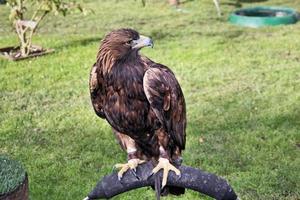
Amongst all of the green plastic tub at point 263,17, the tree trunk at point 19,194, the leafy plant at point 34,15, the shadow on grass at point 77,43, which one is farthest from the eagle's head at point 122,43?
the green plastic tub at point 263,17

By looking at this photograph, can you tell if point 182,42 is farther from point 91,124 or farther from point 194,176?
point 194,176

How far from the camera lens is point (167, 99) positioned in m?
2.48

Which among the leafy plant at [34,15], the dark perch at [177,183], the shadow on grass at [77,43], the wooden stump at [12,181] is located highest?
the dark perch at [177,183]

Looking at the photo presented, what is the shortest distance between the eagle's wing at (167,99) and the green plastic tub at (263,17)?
8.58 metres

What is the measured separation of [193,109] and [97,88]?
4.10 m

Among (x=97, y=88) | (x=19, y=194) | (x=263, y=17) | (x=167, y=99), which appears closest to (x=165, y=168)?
(x=167, y=99)

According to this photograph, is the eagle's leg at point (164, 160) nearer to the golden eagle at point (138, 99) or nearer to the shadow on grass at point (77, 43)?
the golden eagle at point (138, 99)

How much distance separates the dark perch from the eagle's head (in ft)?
1.78

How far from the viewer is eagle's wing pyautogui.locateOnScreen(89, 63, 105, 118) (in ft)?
8.23

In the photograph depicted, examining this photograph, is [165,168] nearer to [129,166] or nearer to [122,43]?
[129,166]

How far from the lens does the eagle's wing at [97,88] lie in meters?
2.51

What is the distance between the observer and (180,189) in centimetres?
257

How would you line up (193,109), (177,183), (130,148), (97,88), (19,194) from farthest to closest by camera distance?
(193,109) < (19,194) < (130,148) < (97,88) < (177,183)

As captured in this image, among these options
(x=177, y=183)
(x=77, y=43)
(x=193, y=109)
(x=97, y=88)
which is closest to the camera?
(x=177, y=183)
